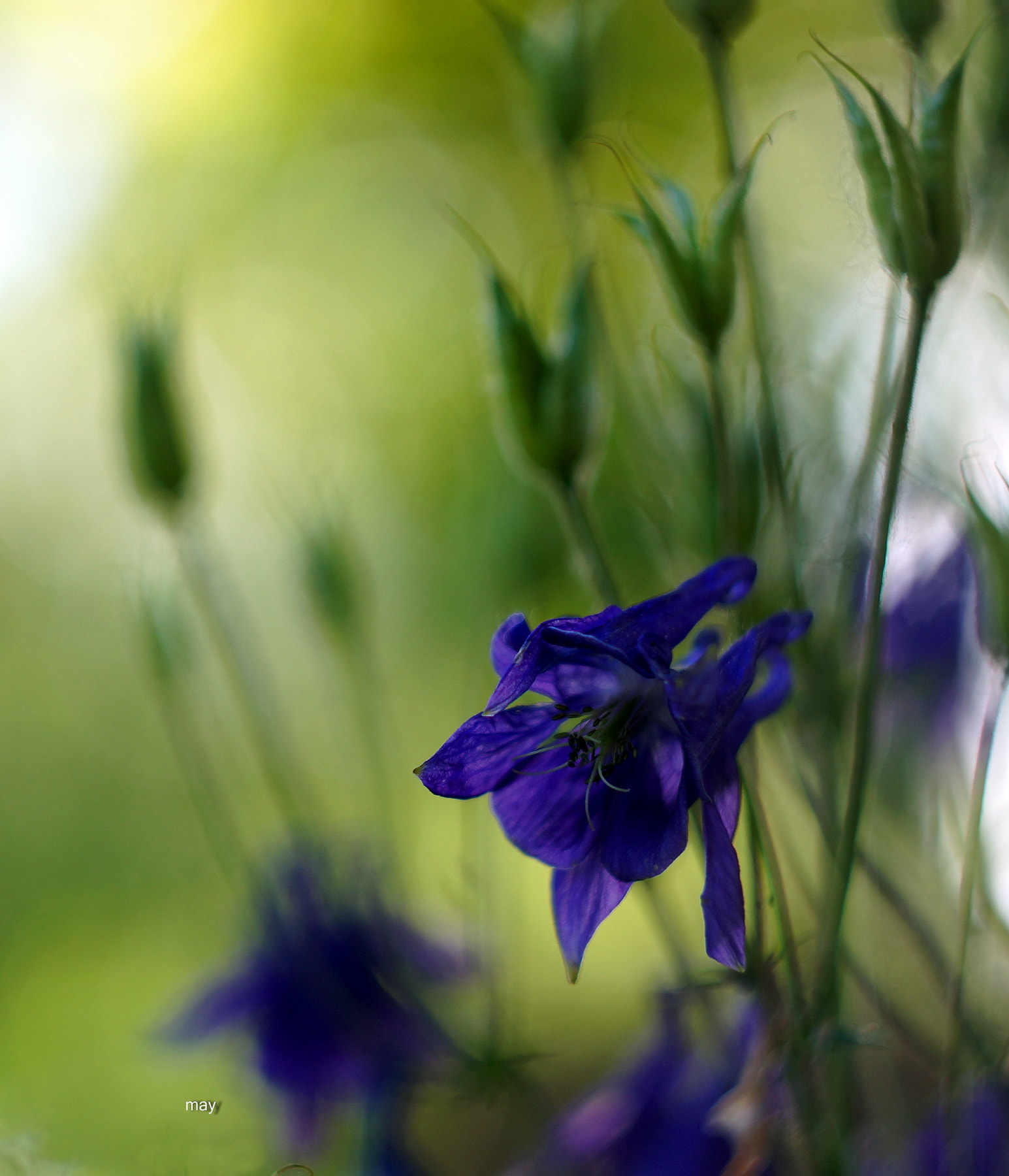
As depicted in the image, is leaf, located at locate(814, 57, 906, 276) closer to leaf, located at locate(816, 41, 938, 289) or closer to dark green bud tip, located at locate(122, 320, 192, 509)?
leaf, located at locate(816, 41, 938, 289)

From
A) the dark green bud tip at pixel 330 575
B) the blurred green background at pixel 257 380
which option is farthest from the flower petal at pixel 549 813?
the blurred green background at pixel 257 380

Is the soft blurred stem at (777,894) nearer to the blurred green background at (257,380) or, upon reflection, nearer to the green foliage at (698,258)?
the green foliage at (698,258)

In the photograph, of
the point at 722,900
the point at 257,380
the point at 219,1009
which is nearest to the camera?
the point at 722,900

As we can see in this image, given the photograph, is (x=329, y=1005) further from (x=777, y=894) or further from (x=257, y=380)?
(x=257, y=380)

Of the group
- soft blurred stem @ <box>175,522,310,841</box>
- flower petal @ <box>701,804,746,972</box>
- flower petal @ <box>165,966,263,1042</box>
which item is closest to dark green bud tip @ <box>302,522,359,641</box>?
soft blurred stem @ <box>175,522,310,841</box>

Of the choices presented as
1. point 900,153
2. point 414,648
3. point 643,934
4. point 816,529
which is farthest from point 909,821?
point 414,648

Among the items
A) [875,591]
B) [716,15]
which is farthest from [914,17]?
[875,591]

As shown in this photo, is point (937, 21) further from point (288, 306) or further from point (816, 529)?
point (288, 306)
